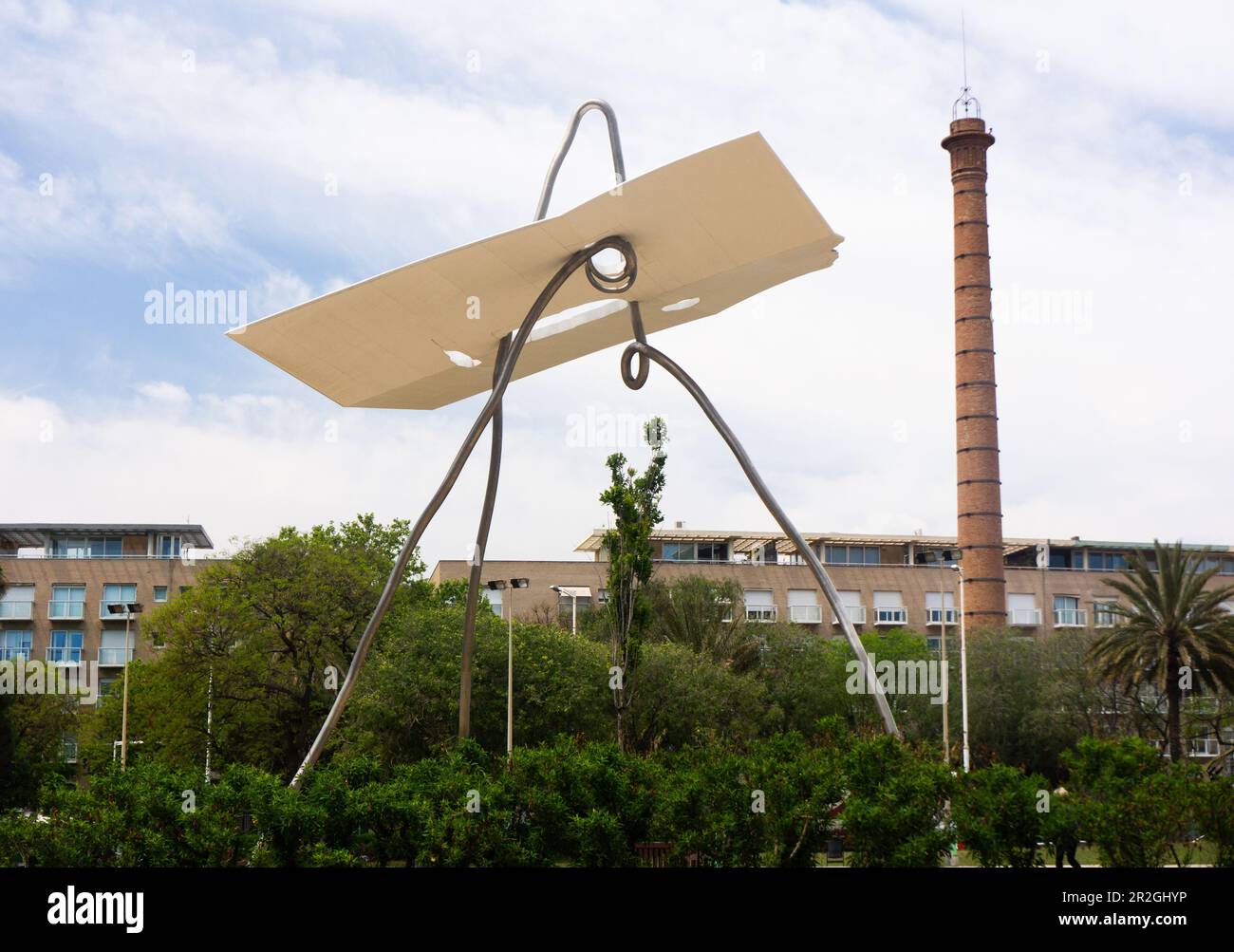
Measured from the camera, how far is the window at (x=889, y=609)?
206 feet

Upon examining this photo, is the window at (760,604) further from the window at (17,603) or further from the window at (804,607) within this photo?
the window at (17,603)

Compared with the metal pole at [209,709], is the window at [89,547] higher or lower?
higher

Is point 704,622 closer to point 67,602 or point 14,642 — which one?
point 67,602

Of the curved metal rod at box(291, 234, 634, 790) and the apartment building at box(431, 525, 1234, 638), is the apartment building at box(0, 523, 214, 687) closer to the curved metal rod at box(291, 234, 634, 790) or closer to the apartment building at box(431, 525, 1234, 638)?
the apartment building at box(431, 525, 1234, 638)

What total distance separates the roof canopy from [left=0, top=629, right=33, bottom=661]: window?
158 ft

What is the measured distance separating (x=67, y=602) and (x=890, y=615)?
126 ft

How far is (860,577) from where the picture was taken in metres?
63.0

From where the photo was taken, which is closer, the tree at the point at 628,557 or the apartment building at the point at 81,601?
the tree at the point at 628,557

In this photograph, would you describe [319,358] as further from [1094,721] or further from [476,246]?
[1094,721]

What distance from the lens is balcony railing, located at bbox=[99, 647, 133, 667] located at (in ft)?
197

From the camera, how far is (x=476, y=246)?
50.0 feet

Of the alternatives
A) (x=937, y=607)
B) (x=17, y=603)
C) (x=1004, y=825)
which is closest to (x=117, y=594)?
(x=17, y=603)

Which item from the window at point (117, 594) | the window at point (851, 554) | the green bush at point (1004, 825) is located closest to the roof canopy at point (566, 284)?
the green bush at point (1004, 825)

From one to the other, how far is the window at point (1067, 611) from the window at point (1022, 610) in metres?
1.04
